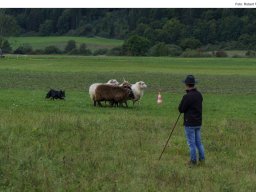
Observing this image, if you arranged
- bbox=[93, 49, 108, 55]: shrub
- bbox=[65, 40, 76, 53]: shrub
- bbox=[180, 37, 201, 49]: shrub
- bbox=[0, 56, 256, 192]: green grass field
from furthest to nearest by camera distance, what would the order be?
bbox=[180, 37, 201, 49]: shrub
bbox=[65, 40, 76, 53]: shrub
bbox=[93, 49, 108, 55]: shrub
bbox=[0, 56, 256, 192]: green grass field

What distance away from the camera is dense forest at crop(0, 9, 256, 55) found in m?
156

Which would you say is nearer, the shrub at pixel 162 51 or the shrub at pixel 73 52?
the shrub at pixel 162 51

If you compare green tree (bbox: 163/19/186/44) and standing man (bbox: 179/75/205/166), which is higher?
standing man (bbox: 179/75/205/166)

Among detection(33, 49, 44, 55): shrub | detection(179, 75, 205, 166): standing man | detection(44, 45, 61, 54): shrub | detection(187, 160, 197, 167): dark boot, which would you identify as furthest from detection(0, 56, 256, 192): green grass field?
detection(44, 45, 61, 54): shrub

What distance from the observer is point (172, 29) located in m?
173

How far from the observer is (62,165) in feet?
39.5

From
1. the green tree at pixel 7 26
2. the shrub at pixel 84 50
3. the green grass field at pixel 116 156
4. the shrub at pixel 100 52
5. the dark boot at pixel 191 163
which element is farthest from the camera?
the green tree at pixel 7 26

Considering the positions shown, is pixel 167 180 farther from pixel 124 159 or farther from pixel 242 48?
pixel 242 48

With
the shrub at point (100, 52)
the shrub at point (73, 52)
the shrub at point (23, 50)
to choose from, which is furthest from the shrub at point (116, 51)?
the shrub at point (23, 50)

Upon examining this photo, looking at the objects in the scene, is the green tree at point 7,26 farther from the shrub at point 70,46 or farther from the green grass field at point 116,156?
the green grass field at point 116,156

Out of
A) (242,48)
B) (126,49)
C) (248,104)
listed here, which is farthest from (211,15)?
(248,104)

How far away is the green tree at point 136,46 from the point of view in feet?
482

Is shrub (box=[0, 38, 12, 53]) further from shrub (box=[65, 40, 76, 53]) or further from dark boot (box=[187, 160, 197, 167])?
dark boot (box=[187, 160, 197, 167])

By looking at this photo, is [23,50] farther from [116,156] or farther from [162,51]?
[116,156]
